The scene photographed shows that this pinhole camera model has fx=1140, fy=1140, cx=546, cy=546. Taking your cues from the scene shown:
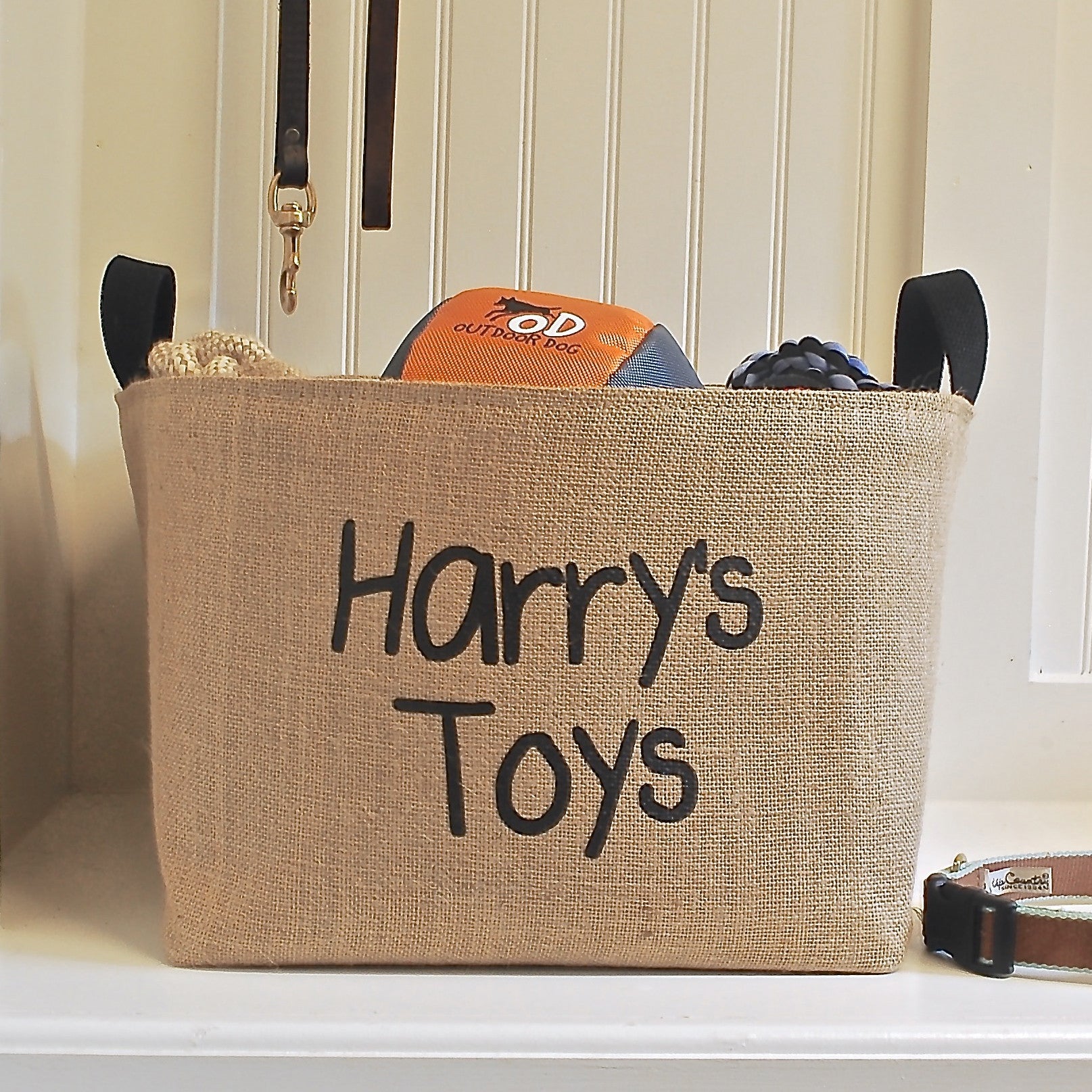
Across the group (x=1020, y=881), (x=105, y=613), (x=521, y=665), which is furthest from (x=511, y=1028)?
(x=105, y=613)

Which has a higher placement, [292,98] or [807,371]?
[292,98]

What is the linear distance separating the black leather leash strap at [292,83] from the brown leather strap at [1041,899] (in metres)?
0.61

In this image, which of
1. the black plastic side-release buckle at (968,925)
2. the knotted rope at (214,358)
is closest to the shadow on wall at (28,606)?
the knotted rope at (214,358)

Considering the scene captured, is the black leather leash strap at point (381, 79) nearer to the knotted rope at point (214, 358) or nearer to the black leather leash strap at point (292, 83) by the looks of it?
the black leather leash strap at point (292, 83)

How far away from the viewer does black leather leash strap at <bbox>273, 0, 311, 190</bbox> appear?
0.76 m

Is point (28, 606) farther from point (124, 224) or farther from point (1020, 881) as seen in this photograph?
point (1020, 881)

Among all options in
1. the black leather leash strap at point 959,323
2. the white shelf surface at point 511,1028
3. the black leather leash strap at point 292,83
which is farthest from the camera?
the black leather leash strap at point 292,83

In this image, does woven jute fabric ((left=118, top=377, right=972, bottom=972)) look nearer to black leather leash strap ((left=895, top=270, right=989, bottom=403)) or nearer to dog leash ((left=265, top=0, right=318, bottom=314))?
black leather leash strap ((left=895, top=270, right=989, bottom=403))

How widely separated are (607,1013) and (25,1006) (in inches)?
10.0

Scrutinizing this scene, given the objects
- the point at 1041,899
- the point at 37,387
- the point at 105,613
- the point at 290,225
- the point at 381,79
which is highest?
the point at 381,79

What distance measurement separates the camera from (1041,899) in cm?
71

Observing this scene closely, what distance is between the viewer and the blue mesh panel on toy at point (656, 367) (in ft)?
2.02

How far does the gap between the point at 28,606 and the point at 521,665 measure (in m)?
0.41

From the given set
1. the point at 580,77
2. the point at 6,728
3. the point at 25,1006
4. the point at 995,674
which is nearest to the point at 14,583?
the point at 6,728
